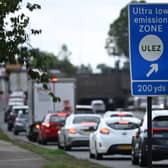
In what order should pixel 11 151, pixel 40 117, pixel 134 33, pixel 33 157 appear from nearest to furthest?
1. pixel 134 33
2. pixel 33 157
3. pixel 11 151
4. pixel 40 117

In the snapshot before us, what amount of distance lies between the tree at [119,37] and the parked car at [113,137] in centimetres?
11578

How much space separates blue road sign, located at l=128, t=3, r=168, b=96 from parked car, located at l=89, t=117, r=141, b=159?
15.9 meters

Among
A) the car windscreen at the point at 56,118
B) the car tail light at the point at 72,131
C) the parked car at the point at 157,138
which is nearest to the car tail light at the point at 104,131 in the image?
the parked car at the point at 157,138

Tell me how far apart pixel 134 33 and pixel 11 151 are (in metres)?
15.3

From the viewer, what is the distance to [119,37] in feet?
481

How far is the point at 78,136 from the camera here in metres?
32.3

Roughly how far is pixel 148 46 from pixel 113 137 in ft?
53.0

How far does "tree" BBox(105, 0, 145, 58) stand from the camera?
144500 mm

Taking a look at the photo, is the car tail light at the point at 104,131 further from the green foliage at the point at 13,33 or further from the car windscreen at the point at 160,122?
the green foliage at the point at 13,33

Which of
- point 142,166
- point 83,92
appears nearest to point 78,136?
point 142,166

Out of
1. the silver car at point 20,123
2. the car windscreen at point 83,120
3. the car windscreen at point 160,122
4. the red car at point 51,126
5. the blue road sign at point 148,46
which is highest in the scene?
the blue road sign at point 148,46

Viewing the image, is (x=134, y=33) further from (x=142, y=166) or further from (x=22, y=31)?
(x=142, y=166)

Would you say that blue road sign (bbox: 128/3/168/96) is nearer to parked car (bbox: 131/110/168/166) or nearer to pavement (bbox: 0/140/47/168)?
pavement (bbox: 0/140/47/168)

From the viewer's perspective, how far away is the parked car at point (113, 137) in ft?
87.1
